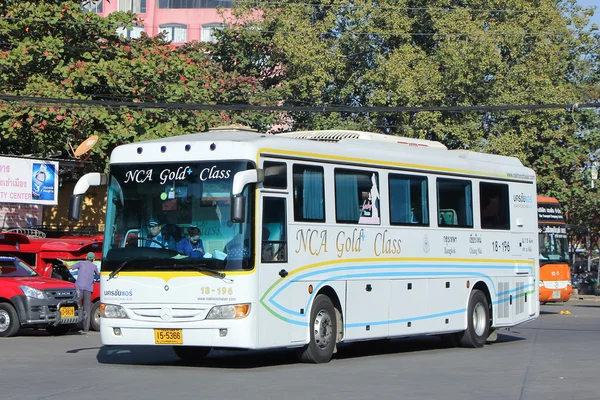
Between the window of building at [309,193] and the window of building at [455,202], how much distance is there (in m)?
3.50

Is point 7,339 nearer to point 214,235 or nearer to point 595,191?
point 214,235

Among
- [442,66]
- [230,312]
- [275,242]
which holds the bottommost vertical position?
[230,312]

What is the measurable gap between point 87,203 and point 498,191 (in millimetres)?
17772

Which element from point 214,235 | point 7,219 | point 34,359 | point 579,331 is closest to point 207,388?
point 214,235

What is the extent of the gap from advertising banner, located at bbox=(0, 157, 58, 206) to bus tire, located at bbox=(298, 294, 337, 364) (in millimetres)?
15121

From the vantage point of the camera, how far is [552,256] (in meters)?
35.0

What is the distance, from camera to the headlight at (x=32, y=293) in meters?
21.2

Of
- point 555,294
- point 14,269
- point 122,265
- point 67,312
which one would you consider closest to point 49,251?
point 14,269

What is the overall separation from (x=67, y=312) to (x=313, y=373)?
9.39m

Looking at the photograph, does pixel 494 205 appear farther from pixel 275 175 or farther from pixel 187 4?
pixel 187 4

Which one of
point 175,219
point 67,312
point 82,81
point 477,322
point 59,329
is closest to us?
point 175,219

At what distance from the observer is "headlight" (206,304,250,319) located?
45.1ft

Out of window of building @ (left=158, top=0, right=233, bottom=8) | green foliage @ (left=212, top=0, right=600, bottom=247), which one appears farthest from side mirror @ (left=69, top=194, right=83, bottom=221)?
window of building @ (left=158, top=0, right=233, bottom=8)

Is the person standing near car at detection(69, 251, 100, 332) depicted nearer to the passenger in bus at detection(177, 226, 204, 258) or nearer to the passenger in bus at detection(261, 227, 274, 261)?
the passenger in bus at detection(177, 226, 204, 258)
